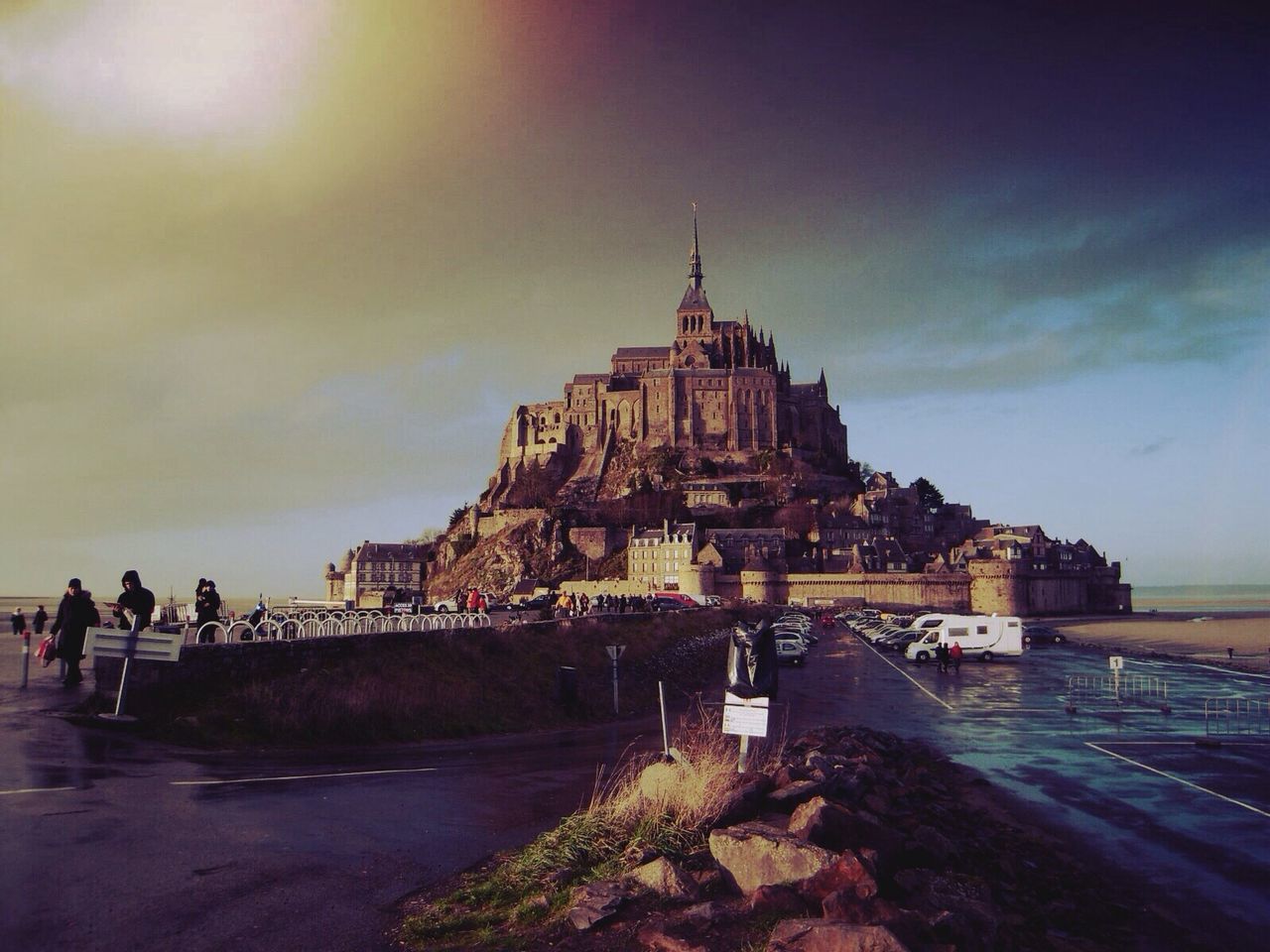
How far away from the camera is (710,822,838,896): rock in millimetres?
7223

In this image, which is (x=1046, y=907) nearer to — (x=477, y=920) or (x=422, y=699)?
(x=477, y=920)

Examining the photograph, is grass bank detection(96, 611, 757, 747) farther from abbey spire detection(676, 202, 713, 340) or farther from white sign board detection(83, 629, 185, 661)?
abbey spire detection(676, 202, 713, 340)

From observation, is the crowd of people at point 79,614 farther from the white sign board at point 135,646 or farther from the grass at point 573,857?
the grass at point 573,857

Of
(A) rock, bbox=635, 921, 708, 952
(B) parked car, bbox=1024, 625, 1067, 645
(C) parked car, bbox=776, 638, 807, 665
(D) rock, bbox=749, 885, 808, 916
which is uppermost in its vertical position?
(D) rock, bbox=749, 885, 808, 916

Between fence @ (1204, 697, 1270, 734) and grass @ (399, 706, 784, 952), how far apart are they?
59.9 feet

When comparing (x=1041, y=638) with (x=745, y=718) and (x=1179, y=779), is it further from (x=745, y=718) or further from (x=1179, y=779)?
(x=745, y=718)

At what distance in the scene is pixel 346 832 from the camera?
1009 cm

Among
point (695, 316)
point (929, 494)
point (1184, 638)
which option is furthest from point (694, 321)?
point (1184, 638)

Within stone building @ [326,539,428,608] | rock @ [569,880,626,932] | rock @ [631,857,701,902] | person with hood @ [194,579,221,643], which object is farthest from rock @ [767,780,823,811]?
stone building @ [326,539,428,608]

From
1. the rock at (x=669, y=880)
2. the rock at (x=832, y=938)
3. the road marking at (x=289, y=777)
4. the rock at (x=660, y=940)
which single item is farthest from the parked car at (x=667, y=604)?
the rock at (x=832, y=938)

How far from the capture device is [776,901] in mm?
6891

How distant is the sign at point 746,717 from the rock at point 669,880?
283cm

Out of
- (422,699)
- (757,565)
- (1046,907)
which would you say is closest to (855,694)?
(422,699)

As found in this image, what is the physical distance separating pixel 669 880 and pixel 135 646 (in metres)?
11.9
